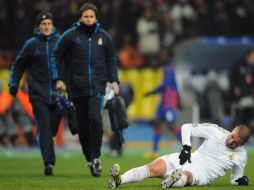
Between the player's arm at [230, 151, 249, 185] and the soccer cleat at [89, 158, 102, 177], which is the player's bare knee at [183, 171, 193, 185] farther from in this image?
the soccer cleat at [89, 158, 102, 177]

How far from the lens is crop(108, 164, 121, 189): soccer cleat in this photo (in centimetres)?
1278

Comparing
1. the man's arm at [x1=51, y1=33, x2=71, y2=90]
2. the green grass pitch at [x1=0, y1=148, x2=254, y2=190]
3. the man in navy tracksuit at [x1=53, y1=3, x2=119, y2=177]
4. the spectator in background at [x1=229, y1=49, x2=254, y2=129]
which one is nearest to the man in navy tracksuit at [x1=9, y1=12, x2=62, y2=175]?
the man's arm at [x1=51, y1=33, x2=71, y2=90]

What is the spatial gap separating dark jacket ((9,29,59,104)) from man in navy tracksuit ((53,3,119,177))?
0.61 meters

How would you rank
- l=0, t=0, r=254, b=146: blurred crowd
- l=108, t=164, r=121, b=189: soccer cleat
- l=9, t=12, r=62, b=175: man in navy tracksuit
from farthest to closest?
l=0, t=0, r=254, b=146: blurred crowd
l=9, t=12, r=62, b=175: man in navy tracksuit
l=108, t=164, r=121, b=189: soccer cleat

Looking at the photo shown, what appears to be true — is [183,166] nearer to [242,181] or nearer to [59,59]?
[242,181]

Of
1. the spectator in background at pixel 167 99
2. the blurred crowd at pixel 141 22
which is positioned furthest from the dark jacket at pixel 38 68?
the blurred crowd at pixel 141 22

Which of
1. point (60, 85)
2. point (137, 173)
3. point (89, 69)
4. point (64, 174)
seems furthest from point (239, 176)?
point (64, 174)

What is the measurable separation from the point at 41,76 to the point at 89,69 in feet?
3.76

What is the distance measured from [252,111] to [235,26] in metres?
5.00

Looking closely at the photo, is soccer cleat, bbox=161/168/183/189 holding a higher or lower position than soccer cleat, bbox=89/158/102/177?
lower

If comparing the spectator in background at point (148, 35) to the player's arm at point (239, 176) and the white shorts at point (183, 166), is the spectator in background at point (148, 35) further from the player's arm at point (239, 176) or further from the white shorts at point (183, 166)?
the white shorts at point (183, 166)

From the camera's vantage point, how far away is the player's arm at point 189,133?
1291 centimetres

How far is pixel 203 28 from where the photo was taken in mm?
32312

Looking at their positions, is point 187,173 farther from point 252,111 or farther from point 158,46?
point 158,46
